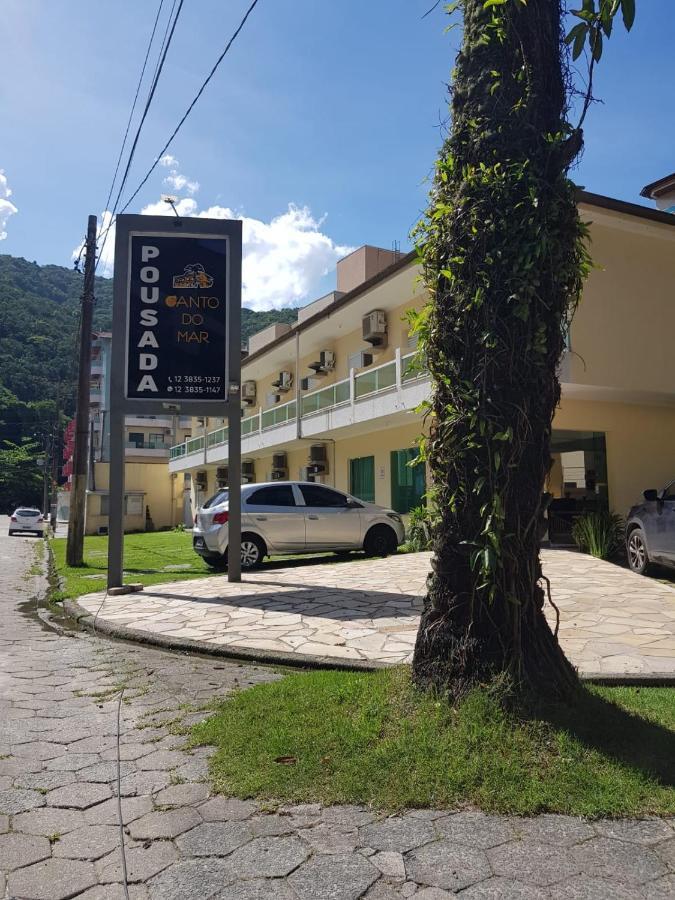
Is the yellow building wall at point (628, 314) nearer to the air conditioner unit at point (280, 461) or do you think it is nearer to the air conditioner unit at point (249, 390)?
the air conditioner unit at point (280, 461)

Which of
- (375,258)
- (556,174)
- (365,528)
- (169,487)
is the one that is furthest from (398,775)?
(169,487)

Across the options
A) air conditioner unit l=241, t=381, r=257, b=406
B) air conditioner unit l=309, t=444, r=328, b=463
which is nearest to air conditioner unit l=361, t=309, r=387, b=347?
air conditioner unit l=309, t=444, r=328, b=463

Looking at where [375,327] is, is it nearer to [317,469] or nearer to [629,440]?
[317,469]

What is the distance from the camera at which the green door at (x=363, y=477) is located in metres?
20.2

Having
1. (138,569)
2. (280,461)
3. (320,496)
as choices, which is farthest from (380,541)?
(280,461)

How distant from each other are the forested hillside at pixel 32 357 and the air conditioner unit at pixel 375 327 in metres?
22.9

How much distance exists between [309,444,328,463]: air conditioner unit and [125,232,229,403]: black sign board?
39.9ft

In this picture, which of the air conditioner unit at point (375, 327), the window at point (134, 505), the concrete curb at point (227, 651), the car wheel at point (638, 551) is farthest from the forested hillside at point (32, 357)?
the car wheel at point (638, 551)

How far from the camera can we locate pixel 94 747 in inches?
147

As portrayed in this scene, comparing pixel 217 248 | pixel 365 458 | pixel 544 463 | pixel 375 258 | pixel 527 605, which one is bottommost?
pixel 527 605

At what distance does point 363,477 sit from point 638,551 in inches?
447

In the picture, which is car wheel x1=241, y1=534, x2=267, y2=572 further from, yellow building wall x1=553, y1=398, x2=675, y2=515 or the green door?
the green door

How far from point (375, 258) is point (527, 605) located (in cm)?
2235

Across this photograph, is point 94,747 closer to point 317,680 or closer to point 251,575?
point 317,680
